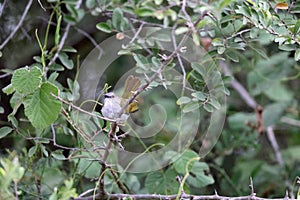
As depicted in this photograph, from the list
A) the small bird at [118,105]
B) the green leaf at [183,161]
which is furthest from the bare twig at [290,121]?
the small bird at [118,105]

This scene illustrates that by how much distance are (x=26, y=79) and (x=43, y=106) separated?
2.6 inches

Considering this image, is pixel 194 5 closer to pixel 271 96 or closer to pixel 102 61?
pixel 102 61

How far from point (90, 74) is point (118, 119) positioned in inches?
18.8

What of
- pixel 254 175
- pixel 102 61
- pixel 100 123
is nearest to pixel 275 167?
pixel 254 175

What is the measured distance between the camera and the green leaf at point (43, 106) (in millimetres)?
1000

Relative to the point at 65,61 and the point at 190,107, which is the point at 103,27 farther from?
the point at 190,107

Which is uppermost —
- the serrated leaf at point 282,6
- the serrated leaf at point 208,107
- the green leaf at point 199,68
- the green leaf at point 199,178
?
the serrated leaf at point 282,6

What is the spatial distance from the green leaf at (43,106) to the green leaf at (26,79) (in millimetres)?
29

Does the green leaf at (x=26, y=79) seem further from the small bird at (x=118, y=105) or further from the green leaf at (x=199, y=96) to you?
the green leaf at (x=199, y=96)

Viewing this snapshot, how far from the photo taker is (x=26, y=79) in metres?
0.97

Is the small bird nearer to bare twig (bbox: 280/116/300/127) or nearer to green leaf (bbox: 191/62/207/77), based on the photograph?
green leaf (bbox: 191/62/207/77)

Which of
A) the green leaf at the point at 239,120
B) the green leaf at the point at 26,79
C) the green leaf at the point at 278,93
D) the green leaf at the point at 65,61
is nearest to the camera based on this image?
the green leaf at the point at 26,79

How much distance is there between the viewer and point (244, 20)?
1.08m

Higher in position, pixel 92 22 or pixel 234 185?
pixel 92 22
